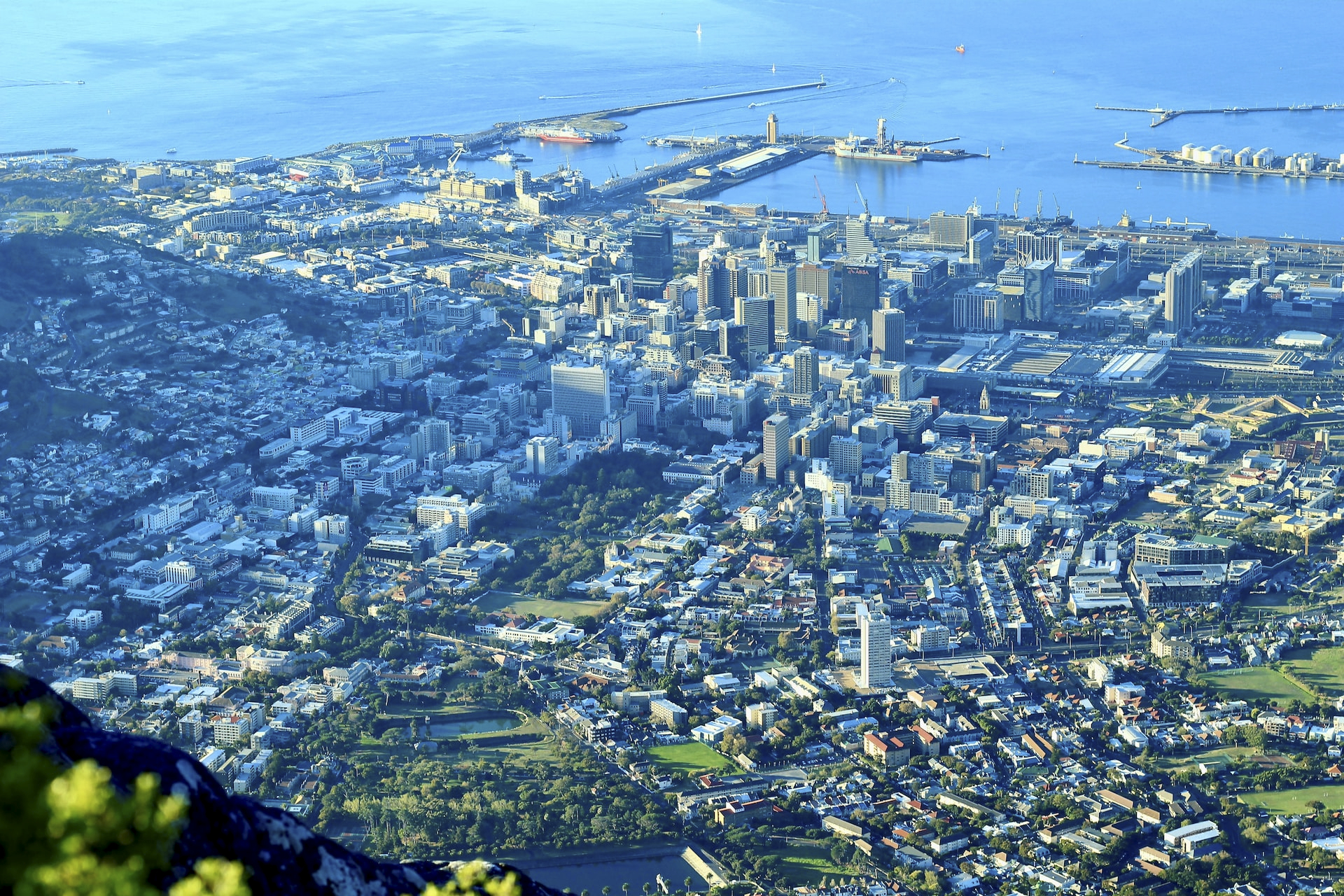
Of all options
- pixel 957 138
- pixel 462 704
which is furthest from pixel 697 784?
pixel 957 138

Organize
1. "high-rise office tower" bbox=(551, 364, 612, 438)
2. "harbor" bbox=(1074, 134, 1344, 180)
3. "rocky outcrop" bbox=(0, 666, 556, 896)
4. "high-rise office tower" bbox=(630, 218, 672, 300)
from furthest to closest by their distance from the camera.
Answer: "harbor" bbox=(1074, 134, 1344, 180) → "high-rise office tower" bbox=(630, 218, 672, 300) → "high-rise office tower" bbox=(551, 364, 612, 438) → "rocky outcrop" bbox=(0, 666, 556, 896)

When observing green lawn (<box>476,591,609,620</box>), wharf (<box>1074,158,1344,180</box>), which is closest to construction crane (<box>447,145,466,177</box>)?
wharf (<box>1074,158,1344,180</box>)

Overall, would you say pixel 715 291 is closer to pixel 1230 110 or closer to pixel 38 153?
pixel 38 153

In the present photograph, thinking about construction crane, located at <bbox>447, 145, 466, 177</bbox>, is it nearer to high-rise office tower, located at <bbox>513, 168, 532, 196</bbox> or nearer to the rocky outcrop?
high-rise office tower, located at <bbox>513, 168, 532, 196</bbox>

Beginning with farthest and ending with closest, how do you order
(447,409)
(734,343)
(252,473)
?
1. (734,343)
2. (447,409)
3. (252,473)

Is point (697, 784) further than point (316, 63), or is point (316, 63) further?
point (316, 63)

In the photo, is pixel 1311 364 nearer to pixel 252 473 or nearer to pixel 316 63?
pixel 252 473

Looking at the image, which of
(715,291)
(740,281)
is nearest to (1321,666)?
(740,281)

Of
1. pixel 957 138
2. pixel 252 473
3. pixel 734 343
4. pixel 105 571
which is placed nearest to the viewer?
pixel 105 571
